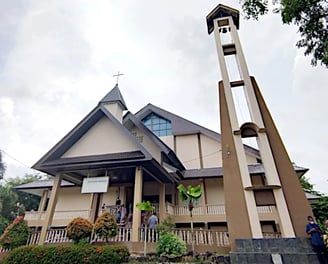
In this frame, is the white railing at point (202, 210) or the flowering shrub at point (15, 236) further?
the white railing at point (202, 210)

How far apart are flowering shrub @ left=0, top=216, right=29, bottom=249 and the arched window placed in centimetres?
1106

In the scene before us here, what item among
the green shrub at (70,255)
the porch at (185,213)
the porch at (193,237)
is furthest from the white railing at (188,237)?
the porch at (185,213)

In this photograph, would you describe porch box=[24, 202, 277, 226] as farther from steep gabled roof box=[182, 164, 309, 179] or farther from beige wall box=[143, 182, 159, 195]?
steep gabled roof box=[182, 164, 309, 179]

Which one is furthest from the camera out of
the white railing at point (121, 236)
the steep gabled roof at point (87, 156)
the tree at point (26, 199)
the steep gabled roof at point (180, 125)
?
the tree at point (26, 199)

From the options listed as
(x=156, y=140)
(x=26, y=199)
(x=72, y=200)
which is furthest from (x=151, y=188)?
(x=26, y=199)

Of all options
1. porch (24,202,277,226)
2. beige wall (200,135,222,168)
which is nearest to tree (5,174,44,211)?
porch (24,202,277,226)

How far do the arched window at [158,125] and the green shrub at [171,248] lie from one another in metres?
11.0

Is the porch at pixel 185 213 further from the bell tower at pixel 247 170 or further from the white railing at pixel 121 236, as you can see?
the bell tower at pixel 247 170

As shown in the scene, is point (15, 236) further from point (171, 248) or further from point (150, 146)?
point (150, 146)

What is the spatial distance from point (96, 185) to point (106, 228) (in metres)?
2.63

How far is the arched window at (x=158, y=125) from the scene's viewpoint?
18.7 metres

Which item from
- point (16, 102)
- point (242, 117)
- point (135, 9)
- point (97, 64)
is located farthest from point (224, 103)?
point (16, 102)

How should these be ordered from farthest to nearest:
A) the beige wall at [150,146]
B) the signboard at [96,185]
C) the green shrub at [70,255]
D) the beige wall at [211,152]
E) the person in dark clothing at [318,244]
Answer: the beige wall at [211,152] → the beige wall at [150,146] → the signboard at [96,185] → the green shrub at [70,255] → the person in dark clothing at [318,244]

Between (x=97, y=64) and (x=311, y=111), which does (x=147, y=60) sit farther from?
(x=311, y=111)
